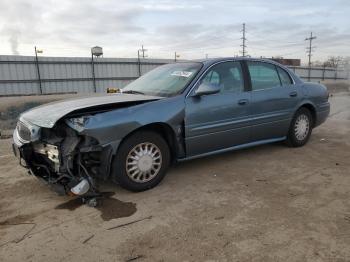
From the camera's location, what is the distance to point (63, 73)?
75.1 feet

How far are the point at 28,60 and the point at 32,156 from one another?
63.6ft

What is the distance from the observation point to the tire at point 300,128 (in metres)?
6.07

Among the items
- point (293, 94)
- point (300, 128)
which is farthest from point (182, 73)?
point (300, 128)

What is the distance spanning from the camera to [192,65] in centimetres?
500

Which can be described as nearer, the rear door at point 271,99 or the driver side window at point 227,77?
the driver side window at point 227,77

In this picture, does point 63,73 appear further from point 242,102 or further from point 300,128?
point 242,102

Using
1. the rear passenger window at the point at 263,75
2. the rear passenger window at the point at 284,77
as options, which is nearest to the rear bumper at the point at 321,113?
the rear passenger window at the point at 284,77

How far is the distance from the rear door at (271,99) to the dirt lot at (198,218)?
26.5 inches

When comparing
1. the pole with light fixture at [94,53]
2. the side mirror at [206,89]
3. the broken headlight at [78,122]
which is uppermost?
the pole with light fixture at [94,53]

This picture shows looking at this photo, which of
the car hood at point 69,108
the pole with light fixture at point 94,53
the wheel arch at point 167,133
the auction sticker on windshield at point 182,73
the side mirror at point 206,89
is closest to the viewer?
the car hood at point 69,108

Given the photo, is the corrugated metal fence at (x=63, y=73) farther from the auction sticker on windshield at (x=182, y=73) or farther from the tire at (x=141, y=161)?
the tire at (x=141, y=161)

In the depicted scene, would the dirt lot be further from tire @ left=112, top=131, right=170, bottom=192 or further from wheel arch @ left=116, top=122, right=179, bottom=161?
wheel arch @ left=116, top=122, right=179, bottom=161

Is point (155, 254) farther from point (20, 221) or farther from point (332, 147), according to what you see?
point (332, 147)

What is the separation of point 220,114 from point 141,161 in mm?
1361
